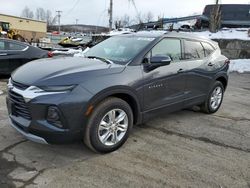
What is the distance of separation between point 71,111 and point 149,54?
1690 millimetres

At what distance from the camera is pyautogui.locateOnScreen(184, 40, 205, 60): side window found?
5.72m

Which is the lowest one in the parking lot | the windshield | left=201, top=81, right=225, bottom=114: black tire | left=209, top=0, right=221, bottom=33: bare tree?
the parking lot

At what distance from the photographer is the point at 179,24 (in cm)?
2697

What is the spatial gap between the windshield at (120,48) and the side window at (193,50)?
96 centimetres

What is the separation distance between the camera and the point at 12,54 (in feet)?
33.3

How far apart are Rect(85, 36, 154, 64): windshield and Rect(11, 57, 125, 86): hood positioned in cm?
37

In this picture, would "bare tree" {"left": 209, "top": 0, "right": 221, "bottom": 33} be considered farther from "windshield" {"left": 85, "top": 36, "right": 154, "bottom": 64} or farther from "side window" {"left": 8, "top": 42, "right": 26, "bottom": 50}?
"windshield" {"left": 85, "top": 36, "right": 154, "bottom": 64}

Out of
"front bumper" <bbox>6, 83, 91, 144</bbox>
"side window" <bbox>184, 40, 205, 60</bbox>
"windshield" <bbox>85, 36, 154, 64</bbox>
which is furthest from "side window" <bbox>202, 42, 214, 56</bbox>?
"front bumper" <bbox>6, 83, 91, 144</bbox>

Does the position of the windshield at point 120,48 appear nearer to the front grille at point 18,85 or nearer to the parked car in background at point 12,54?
the front grille at point 18,85

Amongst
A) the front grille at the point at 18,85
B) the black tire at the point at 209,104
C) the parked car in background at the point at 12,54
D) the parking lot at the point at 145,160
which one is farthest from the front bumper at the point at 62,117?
the parked car in background at the point at 12,54

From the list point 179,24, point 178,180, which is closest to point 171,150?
point 178,180

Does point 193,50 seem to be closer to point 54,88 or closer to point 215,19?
point 54,88

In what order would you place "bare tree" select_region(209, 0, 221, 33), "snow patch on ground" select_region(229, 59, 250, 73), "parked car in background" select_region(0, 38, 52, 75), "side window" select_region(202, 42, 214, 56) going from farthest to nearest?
"bare tree" select_region(209, 0, 221, 33), "snow patch on ground" select_region(229, 59, 250, 73), "parked car in background" select_region(0, 38, 52, 75), "side window" select_region(202, 42, 214, 56)

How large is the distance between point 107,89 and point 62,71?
62cm
